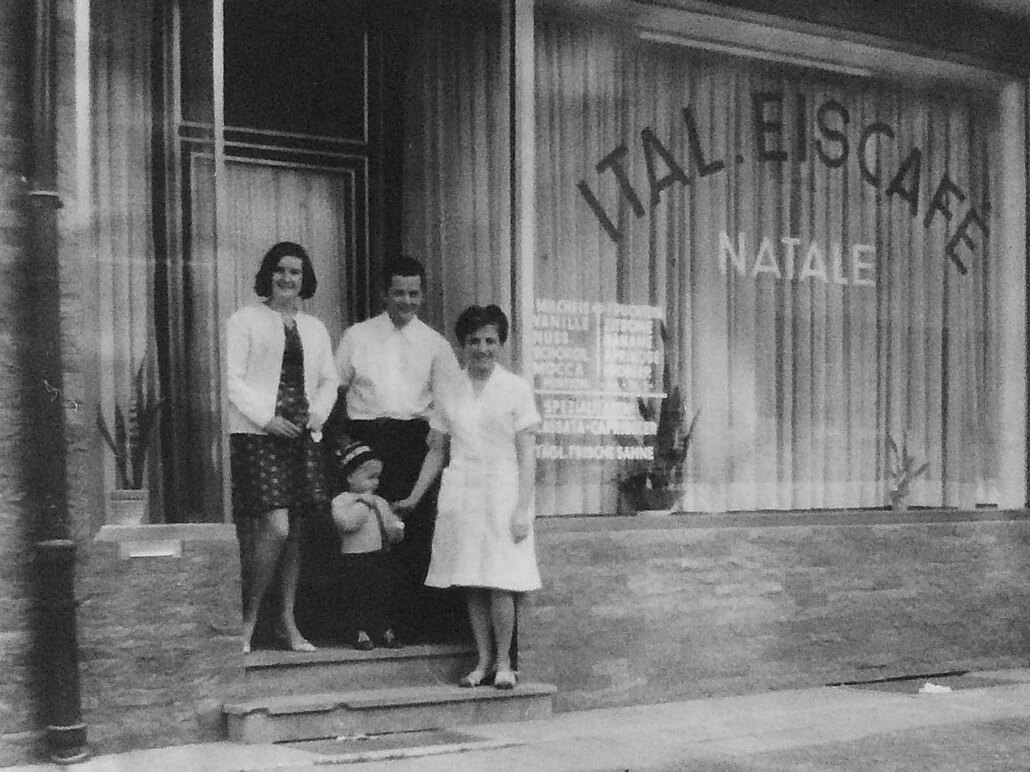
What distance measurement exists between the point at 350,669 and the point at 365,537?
70 cm

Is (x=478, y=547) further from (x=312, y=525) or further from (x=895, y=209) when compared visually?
(x=895, y=209)

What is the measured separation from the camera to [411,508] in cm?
996

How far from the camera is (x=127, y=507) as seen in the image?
8719mm

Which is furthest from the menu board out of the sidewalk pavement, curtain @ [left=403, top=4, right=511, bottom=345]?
the sidewalk pavement

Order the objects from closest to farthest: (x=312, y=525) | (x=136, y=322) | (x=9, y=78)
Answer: (x=9, y=78) < (x=136, y=322) < (x=312, y=525)

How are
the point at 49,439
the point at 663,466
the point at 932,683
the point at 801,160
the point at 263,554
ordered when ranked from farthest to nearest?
the point at 801,160, the point at 932,683, the point at 663,466, the point at 263,554, the point at 49,439

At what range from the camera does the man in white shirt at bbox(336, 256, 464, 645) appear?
10070mm

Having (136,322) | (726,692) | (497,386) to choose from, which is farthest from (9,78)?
(726,692)

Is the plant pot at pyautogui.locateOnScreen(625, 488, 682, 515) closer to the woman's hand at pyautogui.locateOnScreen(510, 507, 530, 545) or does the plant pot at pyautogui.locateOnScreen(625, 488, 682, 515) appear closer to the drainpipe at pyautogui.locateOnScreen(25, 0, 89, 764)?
the woman's hand at pyautogui.locateOnScreen(510, 507, 530, 545)

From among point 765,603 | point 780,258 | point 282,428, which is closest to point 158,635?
point 282,428

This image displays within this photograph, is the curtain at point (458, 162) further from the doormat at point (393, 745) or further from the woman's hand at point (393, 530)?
the doormat at point (393, 745)

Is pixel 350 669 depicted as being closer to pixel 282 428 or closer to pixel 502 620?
pixel 502 620

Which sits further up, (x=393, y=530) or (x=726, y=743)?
(x=393, y=530)

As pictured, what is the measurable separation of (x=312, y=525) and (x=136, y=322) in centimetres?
224
